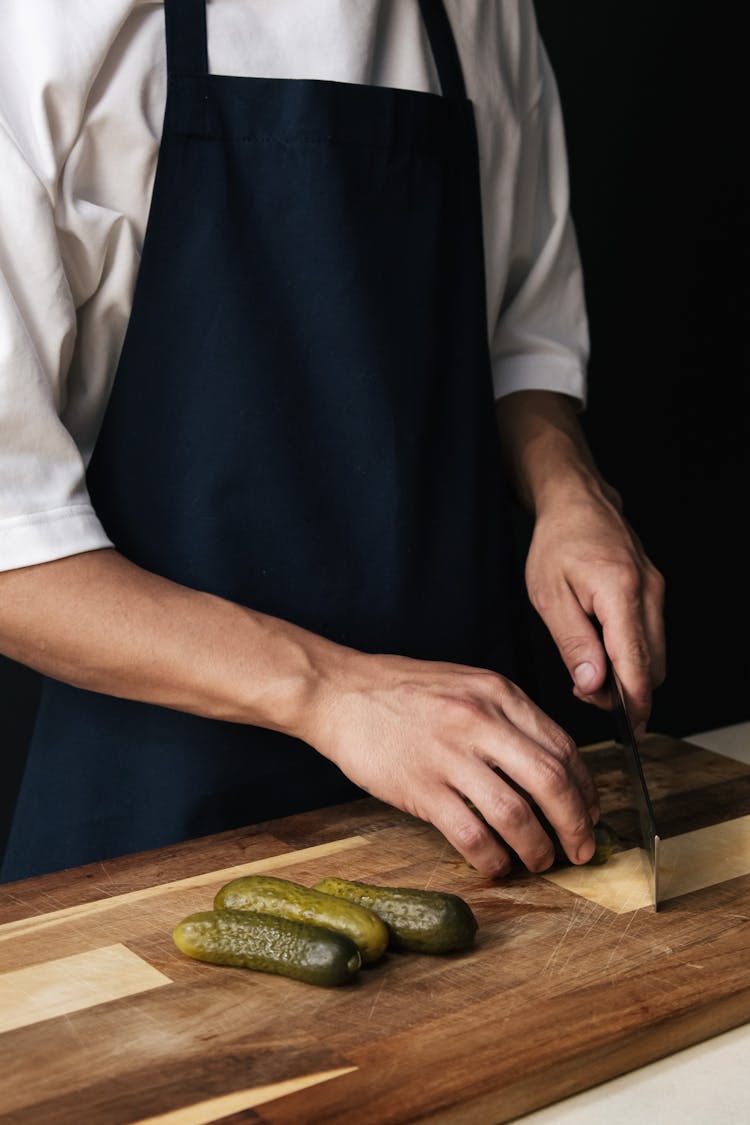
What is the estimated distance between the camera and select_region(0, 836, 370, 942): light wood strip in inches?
49.5

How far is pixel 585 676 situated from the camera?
1607mm

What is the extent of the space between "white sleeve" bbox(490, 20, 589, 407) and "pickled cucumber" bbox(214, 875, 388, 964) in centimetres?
99

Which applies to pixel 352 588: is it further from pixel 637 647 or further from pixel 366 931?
A: pixel 366 931

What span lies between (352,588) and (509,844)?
1.38 feet

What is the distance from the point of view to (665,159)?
3.05 m

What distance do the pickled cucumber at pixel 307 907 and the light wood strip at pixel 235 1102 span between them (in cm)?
16

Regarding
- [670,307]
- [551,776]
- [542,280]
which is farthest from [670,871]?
[670,307]

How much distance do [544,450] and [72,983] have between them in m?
1.03

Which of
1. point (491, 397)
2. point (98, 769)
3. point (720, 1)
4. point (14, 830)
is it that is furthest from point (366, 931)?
point (720, 1)

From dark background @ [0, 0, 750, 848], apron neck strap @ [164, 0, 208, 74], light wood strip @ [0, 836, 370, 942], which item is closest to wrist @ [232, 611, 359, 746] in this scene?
light wood strip @ [0, 836, 370, 942]

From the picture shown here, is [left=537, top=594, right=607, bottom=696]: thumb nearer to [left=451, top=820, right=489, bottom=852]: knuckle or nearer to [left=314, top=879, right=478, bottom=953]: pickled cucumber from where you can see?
[left=451, top=820, right=489, bottom=852]: knuckle

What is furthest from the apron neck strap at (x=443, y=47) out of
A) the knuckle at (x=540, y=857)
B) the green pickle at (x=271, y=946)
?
the green pickle at (x=271, y=946)

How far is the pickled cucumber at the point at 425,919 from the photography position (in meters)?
1.18

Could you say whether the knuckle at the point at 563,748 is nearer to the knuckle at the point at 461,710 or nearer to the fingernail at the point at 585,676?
the knuckle at the point at 461,710
